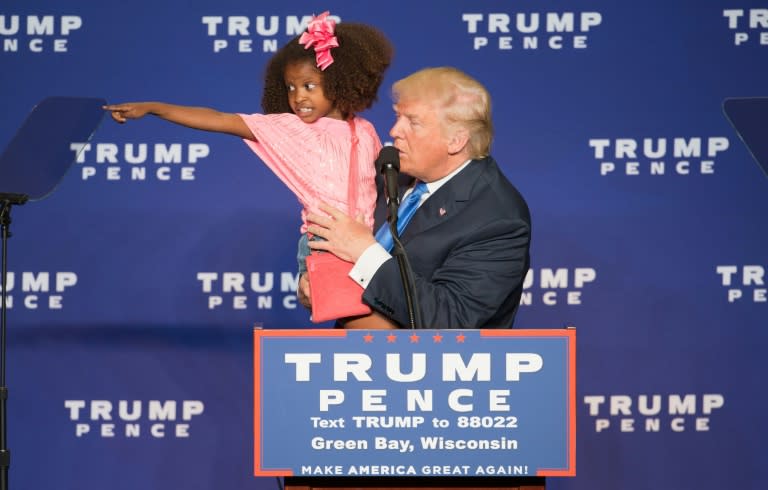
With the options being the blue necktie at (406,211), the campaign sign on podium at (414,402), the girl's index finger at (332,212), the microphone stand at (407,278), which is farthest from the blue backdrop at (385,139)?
the campaign sign on podium at (414,402)

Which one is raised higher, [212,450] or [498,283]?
[498,283]

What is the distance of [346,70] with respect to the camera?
219 centimetres

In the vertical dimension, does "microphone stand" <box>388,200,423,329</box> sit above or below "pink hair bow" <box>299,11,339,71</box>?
below

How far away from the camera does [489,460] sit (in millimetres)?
1600

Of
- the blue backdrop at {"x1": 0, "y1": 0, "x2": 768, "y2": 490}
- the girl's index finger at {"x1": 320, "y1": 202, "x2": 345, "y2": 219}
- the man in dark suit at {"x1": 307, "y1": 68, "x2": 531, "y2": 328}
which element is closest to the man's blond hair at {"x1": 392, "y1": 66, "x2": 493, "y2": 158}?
the man in dark suit at {"x1": 307, "y1": 68, "x2": 531, "y2": 328}

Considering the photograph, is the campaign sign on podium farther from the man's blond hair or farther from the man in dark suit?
the man's blond hair

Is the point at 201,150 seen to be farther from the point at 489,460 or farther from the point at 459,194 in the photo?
the point at 489,460

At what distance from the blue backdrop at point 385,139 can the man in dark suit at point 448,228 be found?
127 centimetres

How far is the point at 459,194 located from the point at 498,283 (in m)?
0.19

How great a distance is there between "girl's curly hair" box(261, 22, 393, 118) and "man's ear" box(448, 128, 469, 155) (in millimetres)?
356

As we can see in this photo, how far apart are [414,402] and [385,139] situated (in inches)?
67.0

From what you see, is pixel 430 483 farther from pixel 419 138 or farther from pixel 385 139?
pixel 385 139

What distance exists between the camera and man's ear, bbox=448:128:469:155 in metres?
1.92

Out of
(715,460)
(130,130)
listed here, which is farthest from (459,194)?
(715,460)
